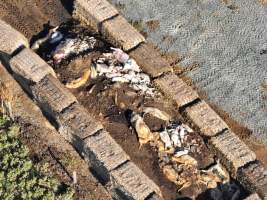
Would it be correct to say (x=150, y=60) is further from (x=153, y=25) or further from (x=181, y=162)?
(x=181, y=162)

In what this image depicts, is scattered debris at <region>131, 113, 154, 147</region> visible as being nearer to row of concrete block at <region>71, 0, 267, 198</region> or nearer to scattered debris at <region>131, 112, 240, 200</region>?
scattered debris at <region>131, 112, 240, 200</region>

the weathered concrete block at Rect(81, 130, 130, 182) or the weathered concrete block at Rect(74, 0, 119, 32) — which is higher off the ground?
the weathered concrete block at Rect(74, 0, 119, 32)

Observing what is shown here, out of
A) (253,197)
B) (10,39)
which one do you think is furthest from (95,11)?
(253,197)

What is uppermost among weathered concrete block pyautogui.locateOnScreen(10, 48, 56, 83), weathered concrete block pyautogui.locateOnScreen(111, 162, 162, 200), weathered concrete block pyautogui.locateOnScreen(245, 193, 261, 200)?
weathered concrete block pyautogui.locateOnScreen(10, 48, 56, 83)

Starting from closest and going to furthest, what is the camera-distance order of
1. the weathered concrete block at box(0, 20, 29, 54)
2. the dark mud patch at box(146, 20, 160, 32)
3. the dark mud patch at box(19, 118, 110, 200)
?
1. the dark mud patch at box(19, 118, 110, 200)
2. the weathered concrete block at box(0, 20, 29, 54)
3. the dark mud patch at box(146, 20, 160, 32)

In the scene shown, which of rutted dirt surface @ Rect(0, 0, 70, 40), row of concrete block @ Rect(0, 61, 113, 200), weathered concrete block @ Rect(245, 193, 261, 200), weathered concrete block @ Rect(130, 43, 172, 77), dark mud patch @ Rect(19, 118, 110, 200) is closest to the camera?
weathered concrete block @ Rect(245, 193, 261, 200)

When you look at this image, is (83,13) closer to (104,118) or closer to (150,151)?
(104,118)

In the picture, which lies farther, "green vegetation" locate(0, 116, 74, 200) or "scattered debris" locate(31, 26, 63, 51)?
"scattered debris" locate(31, 26, 63, 51)

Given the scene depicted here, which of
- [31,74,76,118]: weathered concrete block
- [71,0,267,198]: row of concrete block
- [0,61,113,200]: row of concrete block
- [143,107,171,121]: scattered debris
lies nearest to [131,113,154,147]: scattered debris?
[143,107,171,121]: scattered debris

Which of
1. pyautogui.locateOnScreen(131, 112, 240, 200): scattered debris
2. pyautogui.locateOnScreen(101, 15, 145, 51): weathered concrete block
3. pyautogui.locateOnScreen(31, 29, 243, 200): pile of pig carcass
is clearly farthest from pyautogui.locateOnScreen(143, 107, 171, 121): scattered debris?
pyautogui.locateOnScreen(101, 15, 145, 51): weathered concrete block
